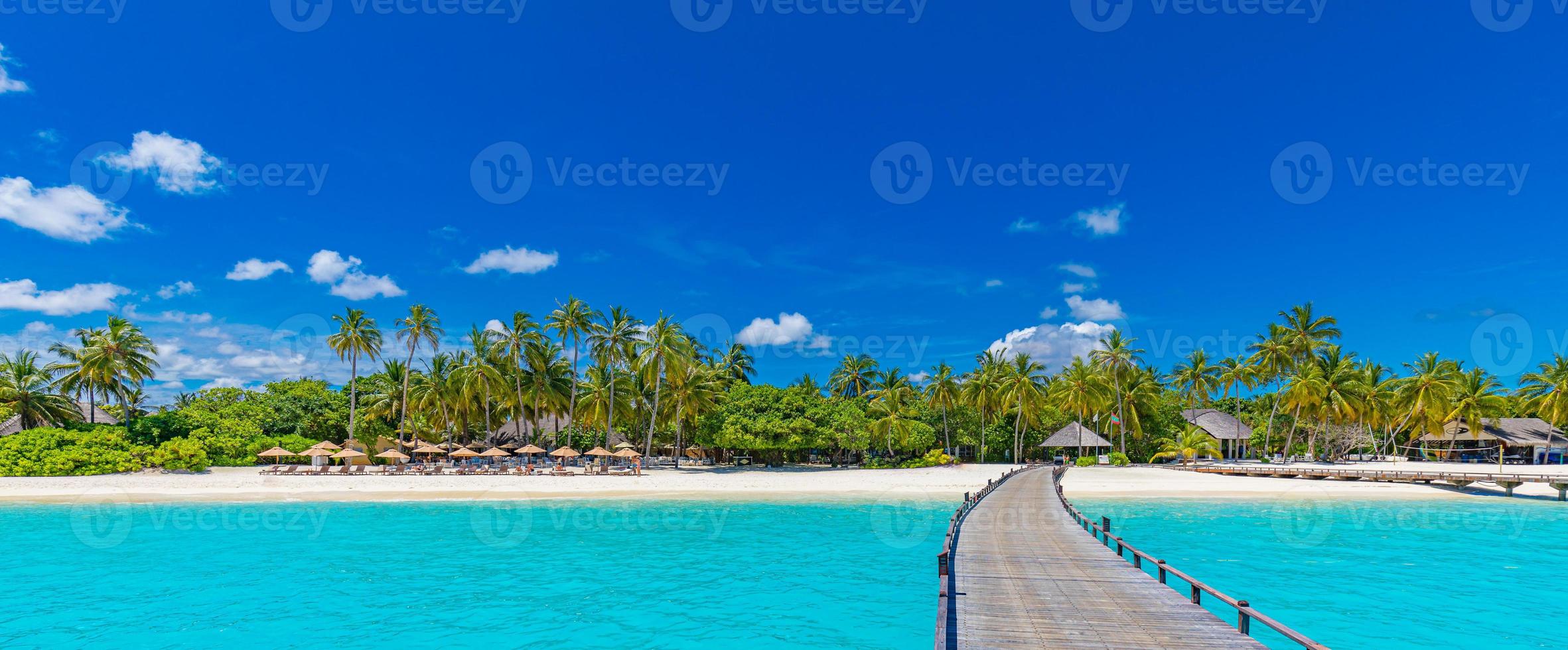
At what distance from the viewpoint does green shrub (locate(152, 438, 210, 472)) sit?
4609 cm

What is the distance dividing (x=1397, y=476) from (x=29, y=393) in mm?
90890

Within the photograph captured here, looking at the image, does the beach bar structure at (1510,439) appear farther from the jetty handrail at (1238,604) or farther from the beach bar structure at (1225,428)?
the jetty handrail at (1238,604)

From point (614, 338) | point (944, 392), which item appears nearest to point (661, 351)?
point (614, 338)

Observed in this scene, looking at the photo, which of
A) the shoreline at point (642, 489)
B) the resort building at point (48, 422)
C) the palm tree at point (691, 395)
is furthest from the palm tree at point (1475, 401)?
the resort building at point (48, 422)

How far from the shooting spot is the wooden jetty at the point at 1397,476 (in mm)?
42156

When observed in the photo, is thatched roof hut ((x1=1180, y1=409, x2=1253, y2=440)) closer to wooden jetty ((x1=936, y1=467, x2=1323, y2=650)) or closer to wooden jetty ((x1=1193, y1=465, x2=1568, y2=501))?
wooden jetty ((x1=1193, y1=465, x2=1568, y2=501))

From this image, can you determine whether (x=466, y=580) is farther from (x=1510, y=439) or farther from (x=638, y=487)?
(x=1510, y=439)

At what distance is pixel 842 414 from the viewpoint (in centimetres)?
5775

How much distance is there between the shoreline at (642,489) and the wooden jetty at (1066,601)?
67.6 feet

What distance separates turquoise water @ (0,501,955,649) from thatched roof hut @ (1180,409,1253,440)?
51488mm

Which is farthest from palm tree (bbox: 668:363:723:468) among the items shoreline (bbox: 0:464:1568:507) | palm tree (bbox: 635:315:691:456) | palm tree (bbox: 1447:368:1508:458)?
palm tree (bbox: 1447:368:1508:458)

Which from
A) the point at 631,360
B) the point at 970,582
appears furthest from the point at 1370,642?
the point at 631,360

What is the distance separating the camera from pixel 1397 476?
151 feet

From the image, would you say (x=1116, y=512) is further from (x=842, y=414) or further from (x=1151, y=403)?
(x=1151, y=403)
